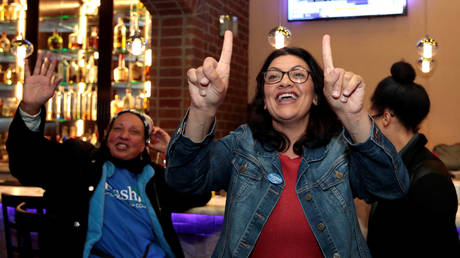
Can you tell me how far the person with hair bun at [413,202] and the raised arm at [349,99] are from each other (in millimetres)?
579

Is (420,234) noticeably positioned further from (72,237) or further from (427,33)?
(427,33)

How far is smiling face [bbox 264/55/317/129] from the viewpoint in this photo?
1.44m

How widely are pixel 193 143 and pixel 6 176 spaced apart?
3846mm

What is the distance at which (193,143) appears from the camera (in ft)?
4.26

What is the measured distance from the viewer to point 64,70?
472cm

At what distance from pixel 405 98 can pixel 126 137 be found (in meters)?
1.32

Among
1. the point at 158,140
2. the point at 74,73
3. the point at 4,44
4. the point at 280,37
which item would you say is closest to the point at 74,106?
the point at 74,73

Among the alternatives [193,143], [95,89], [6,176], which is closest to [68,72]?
[95,89]

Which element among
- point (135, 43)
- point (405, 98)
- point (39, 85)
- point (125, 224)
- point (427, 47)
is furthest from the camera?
point (427, 47)

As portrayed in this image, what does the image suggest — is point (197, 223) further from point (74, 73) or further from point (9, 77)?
point (9, 77)

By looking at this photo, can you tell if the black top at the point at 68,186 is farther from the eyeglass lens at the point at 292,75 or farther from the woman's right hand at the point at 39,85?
the eyeglass lens at the point at 292,75

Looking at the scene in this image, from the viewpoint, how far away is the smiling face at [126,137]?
2.34 metres

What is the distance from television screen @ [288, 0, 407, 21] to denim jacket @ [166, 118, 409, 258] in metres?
4.22

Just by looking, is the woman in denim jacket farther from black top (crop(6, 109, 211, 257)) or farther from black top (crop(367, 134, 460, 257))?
black top (crop(6, 109, 211, 257))
